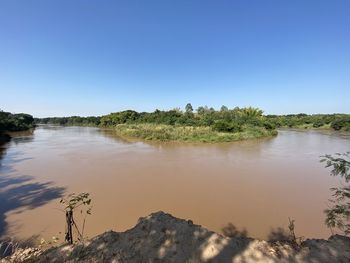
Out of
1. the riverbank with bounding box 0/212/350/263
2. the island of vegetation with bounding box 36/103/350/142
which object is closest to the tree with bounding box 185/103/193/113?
the island of vegetation with bounding box 36/103/350/142

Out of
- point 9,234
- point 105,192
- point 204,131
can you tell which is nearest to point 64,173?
point 105,192

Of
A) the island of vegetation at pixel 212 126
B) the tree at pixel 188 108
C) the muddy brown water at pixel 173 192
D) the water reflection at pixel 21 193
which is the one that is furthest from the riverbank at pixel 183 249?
the tree at pixel 188 108

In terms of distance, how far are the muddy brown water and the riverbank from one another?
2013 mm

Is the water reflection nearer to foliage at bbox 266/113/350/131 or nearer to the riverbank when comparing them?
the riverbank

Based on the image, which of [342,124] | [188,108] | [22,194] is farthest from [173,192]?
[188,108]

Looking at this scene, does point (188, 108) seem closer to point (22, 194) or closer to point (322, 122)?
point (322, 122)

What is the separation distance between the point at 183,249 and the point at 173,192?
476 centimetres

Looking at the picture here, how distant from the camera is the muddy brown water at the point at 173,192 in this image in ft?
17.2

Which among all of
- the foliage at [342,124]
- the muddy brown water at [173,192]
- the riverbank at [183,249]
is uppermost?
the foliage at [342,124]

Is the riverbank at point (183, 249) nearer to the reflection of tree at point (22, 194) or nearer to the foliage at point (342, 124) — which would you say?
the reflection of tree at point (22, 194)

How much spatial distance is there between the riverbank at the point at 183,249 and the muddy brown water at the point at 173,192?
201 centimetres

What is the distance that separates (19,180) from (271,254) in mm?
9475

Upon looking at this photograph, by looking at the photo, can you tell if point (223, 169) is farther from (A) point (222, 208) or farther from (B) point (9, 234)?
(B) point (9, 234)

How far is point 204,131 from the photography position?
22844mm
